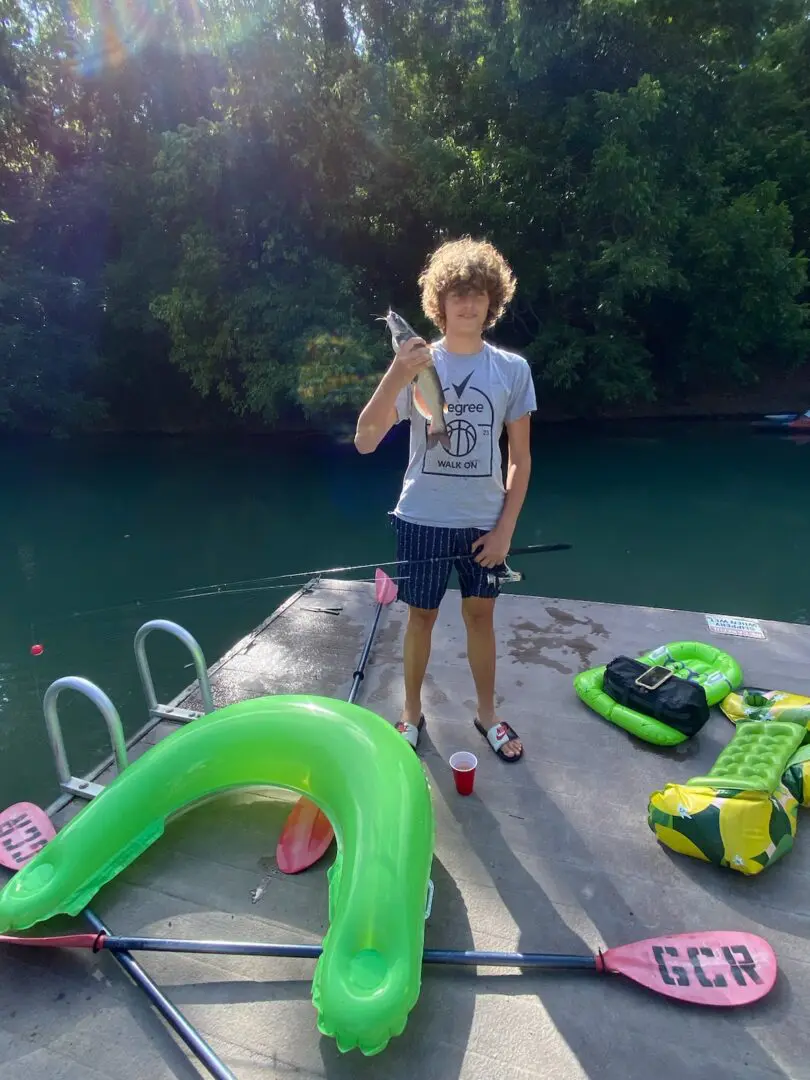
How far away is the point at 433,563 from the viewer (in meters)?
2.31

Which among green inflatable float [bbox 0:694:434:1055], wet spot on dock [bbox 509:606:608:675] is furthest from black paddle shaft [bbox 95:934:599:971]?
wet spot on dock [bbox 509:606:608:675]

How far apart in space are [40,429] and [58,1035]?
567 inches

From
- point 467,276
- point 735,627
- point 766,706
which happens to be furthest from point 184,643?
point 735,627

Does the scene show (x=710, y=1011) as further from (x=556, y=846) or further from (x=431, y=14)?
(x=431, y=14)

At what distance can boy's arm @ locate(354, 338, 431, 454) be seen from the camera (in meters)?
1.94

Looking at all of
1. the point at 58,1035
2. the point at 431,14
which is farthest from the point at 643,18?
the point at 58,1035

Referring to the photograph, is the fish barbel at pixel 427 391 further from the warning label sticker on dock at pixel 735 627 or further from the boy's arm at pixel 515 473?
the warning label sticker on dock at pixel 735 627

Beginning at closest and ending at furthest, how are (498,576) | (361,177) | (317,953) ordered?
(317,953)
(498,576)
(361,177)

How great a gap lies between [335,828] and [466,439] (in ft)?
4.19

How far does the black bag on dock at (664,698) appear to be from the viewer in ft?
8.70

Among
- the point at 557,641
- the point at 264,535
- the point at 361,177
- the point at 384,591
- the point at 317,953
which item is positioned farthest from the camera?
the point at 361,177

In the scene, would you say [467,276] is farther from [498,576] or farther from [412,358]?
[498,576]

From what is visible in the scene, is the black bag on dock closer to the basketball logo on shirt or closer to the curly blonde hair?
the basketball logo on shirt

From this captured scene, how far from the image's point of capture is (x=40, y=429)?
1387 centimetres
